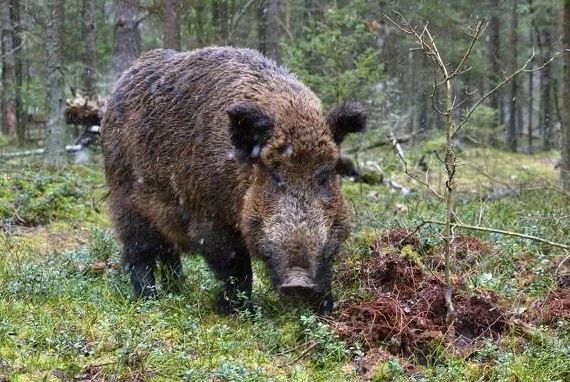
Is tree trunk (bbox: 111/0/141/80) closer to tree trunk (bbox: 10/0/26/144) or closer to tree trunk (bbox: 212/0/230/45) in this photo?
tree trunk (bbox: 212/0/230/45)

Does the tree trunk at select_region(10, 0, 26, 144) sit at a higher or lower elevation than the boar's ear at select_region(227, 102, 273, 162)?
higher

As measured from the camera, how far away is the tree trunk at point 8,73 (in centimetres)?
1861

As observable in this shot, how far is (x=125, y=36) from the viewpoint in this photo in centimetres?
1348

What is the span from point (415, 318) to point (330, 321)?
2.03ft

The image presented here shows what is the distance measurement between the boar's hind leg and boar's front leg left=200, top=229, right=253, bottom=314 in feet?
3.32

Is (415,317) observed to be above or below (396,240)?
below

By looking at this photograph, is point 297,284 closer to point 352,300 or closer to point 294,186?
point 294,186

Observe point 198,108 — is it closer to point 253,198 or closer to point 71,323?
point 253,198

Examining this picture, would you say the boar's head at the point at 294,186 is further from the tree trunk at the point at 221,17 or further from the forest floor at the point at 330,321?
the tree trunk at the point at 221,17

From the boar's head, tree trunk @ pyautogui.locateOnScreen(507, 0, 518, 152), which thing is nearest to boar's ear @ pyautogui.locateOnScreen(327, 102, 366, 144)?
the boar's head

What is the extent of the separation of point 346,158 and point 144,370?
2476mm

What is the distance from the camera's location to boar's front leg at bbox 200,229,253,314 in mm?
5945

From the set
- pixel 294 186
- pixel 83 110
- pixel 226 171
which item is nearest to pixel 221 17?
pixel 83 110

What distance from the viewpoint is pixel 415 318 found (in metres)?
5.34
